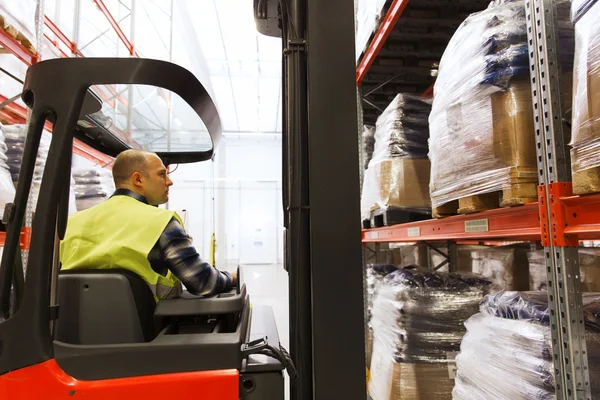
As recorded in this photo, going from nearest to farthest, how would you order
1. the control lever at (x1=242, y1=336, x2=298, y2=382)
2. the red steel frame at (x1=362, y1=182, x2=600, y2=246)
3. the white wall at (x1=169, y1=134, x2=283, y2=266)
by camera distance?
the red steel frame at (x1=362, y1=182, x2=600, y2=246) < the control lever at (x1=242, y1=336, x2=298, y2=382) < the white wall at (x1=169, y1=134, x2=283, y2=266)

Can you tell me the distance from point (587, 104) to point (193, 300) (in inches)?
69.8

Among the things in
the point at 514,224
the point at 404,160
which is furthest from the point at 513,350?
the point at 404,160

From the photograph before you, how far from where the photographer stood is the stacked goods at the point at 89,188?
16.5 feet

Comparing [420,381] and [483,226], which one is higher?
[483,226]

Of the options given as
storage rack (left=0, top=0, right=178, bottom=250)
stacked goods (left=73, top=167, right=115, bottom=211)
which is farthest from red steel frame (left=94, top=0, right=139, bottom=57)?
stacked goods (left=73, top=167, right=115, bottom=211)

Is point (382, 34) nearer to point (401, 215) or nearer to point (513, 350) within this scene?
point (401, 215)

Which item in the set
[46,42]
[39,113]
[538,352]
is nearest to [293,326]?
[538,352]

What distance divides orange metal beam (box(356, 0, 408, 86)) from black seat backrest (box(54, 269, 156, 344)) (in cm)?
259

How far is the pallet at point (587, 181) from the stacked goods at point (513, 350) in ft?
1.95

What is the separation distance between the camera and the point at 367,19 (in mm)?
3672

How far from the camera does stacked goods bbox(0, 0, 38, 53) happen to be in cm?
297

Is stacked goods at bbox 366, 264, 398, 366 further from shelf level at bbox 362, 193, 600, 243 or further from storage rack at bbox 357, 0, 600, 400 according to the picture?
storage rack at bbox 357, 0, 600, 400

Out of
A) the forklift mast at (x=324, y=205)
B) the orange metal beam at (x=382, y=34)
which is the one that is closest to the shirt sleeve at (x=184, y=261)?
the forklift mast at (x=324, y=205)

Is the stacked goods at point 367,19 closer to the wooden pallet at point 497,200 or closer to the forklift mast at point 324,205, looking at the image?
the forklift mast at point 324,205
